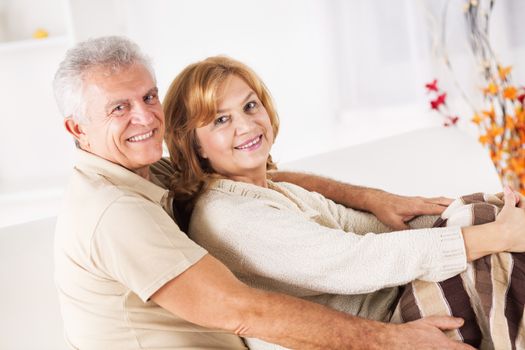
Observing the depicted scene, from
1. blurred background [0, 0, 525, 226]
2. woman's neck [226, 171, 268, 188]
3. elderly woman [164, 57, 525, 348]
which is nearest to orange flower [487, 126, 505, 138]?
blurred background [0, 0, 525, 226]

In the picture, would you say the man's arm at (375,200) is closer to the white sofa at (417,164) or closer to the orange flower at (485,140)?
the white sofa at (417,164)

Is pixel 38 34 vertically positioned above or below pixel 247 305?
above

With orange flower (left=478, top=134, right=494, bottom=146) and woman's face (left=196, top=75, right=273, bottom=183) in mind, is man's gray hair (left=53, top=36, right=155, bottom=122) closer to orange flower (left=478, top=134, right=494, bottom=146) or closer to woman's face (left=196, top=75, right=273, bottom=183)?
woman's face (left=196, top=75, right=273, bottom=183)

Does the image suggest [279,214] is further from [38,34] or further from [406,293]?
[38,34]

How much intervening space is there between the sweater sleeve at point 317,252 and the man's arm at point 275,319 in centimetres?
9

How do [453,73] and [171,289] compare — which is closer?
[171,289]

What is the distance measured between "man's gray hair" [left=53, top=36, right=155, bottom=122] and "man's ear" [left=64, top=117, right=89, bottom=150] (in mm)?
15

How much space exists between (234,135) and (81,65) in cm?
41

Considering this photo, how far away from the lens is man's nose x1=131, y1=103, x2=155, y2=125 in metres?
1.57

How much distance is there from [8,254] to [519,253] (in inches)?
46.4

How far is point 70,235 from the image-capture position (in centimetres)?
142

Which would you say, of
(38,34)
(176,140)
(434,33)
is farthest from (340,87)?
(176,140)

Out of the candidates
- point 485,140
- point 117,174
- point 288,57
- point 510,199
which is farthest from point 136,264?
point 288,57

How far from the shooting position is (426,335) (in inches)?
57.4
